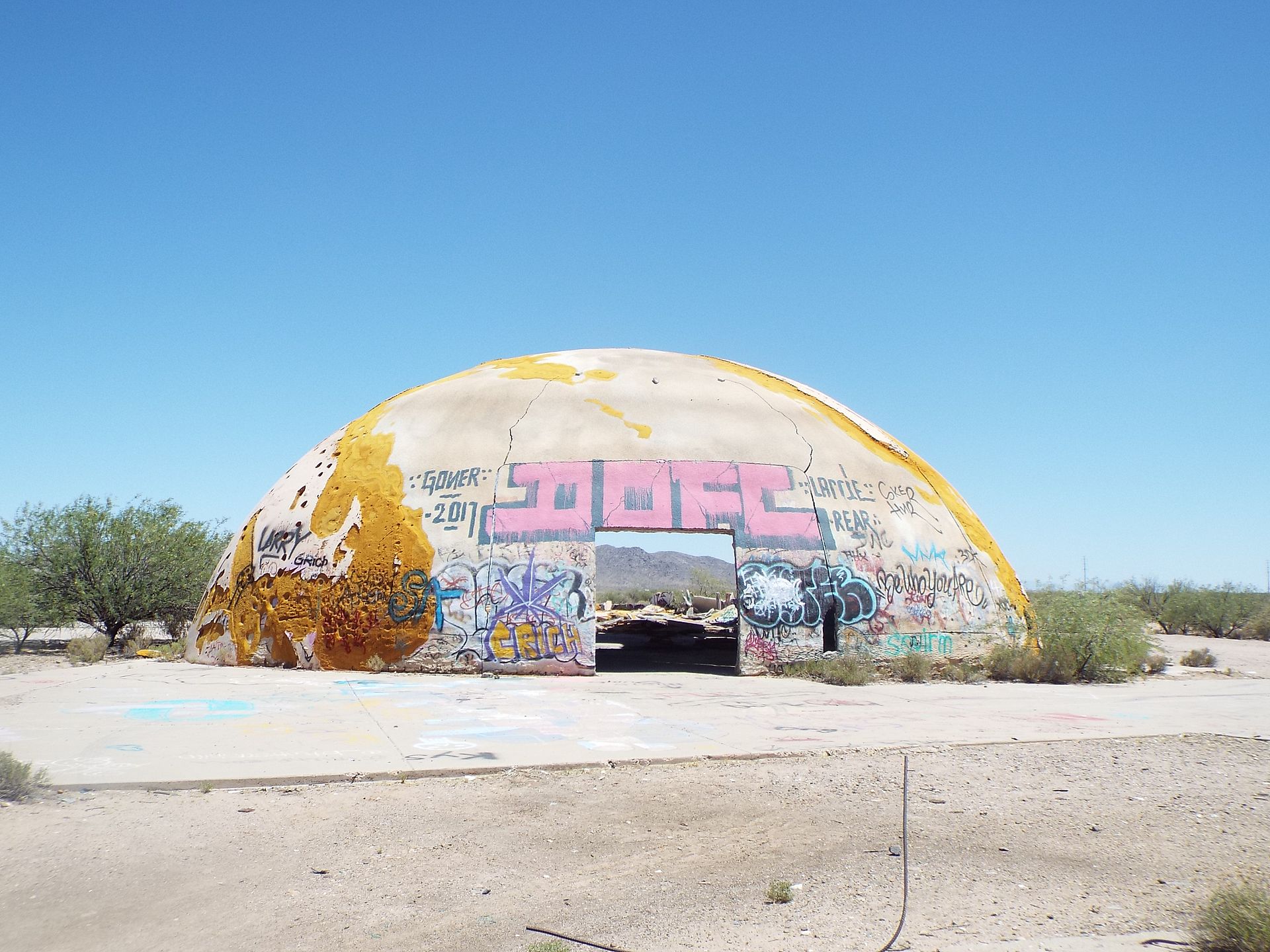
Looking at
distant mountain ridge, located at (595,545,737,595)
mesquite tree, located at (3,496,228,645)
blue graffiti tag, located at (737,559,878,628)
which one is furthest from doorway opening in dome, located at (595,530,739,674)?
distant mountain ridge, located at (595,545,737,595)

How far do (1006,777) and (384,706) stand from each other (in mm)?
6926

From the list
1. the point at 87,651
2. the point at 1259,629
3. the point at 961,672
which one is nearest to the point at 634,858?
the point at 961,672

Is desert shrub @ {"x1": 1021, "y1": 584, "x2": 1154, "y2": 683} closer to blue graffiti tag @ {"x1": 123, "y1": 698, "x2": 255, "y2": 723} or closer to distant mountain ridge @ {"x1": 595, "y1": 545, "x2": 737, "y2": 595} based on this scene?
blue graffiti tag @ {"x1": 123, "y1": 698, "x2": 255, "y2": 723}

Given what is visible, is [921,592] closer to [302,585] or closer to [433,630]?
[433,630]

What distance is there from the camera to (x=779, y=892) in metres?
4.86

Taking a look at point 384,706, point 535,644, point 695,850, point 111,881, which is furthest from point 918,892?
point 535,644

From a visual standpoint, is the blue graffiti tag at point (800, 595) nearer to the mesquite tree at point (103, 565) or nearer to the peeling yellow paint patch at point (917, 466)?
the peeling yellow paint patch at point (917, 466)

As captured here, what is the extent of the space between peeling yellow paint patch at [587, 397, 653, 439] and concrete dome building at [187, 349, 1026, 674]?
0.10 feet

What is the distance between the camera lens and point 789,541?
14992mm

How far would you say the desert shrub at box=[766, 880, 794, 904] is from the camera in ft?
15.9

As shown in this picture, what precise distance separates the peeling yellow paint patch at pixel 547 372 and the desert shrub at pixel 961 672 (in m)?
8.03

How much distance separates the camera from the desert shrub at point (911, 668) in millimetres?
14758

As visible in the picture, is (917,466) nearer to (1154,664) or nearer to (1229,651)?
(1154,664)

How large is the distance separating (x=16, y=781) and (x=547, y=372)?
1241 cm
